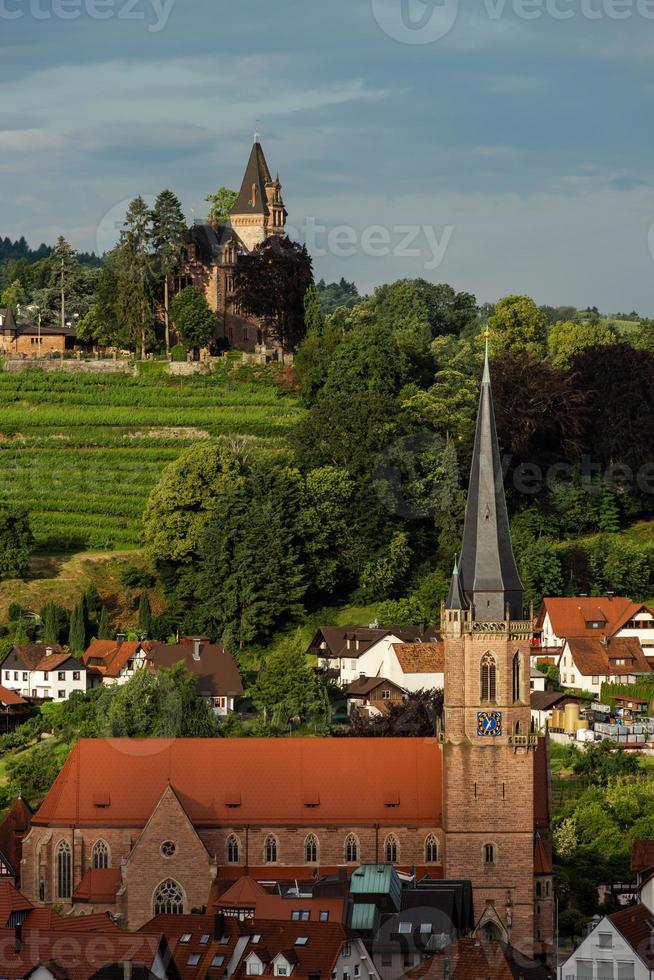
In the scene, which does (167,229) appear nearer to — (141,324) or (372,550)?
(141,324)

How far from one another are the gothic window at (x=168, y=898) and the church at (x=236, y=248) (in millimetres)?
55288

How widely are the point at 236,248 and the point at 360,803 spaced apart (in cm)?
5942

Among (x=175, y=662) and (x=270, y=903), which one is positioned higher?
(x=175, y=662)

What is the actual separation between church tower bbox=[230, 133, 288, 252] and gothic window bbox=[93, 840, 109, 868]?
61.0 meters

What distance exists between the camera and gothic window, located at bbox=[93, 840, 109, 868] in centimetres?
6494

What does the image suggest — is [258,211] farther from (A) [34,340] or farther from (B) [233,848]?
(B) [233,848]

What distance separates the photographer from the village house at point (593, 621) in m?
87.1

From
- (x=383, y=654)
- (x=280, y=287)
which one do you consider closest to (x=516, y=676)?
(x=383, y=654)

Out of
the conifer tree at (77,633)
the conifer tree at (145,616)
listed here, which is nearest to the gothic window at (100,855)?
the conifer tree at (77,633)

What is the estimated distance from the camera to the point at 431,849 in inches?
2552

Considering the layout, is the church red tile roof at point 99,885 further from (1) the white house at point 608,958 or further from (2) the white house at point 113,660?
(2) the white house at point 113,660

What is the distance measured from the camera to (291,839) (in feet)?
213

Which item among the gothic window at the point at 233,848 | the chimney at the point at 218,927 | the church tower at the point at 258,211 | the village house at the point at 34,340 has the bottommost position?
the chimney at the point at 218,927

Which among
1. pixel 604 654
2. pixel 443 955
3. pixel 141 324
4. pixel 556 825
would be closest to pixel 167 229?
pixel 141 324
